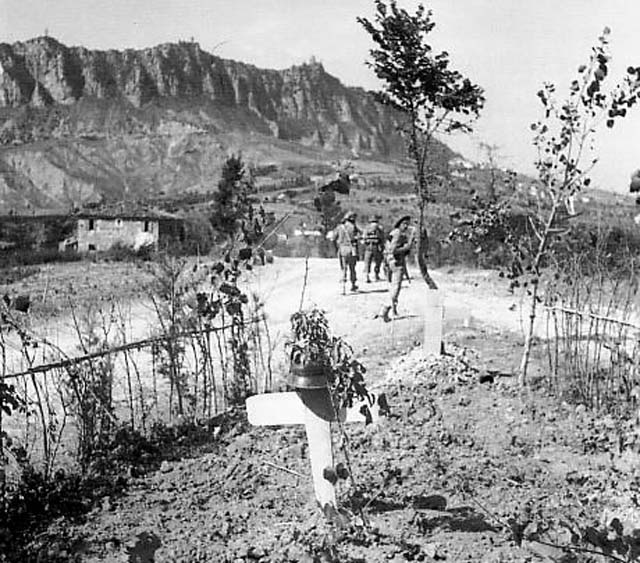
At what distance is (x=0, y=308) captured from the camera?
21.0 feet

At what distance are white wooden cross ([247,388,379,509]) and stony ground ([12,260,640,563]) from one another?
203mm

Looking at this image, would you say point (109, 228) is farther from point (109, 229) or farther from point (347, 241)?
point (347, 241)

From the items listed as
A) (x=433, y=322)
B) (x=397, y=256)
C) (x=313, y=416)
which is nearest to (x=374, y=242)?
(x=397, y=256)

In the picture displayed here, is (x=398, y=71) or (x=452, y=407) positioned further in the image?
(x=398, y=71)

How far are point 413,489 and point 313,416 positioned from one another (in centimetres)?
141

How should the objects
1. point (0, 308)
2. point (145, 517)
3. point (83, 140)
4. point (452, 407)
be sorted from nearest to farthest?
point (145, 517) < point (0, 308) < point (452, 407) < point (83, 140)

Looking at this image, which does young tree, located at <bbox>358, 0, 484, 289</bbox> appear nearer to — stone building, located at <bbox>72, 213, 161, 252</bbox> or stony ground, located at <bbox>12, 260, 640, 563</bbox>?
stony ground, located at <bbox>12, 260, 640, 563</bbox>

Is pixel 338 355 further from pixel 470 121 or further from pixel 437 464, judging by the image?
pixel 470 121

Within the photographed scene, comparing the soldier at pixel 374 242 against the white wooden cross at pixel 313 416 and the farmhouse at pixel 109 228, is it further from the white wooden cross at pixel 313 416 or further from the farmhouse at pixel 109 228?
the farmhouse at pixel 109 228

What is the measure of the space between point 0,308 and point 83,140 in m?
162

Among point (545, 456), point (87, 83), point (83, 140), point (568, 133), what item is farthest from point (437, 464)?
point (87, 83)

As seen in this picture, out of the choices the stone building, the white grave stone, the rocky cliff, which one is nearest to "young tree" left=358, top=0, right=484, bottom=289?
the white grave stone

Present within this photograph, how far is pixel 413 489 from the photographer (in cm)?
511

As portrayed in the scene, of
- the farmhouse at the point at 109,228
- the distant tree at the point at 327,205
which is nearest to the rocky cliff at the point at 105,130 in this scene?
the farmhouse at the point at 109,228
